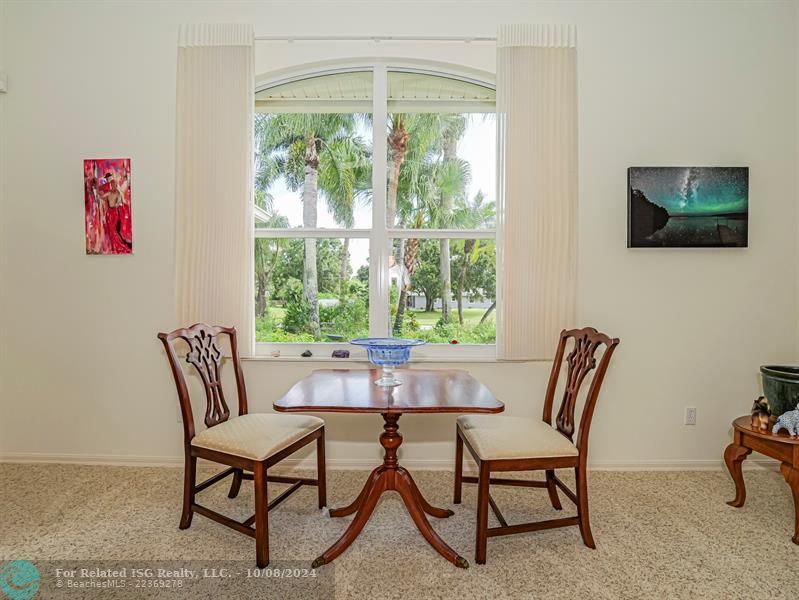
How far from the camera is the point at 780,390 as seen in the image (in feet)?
7.48

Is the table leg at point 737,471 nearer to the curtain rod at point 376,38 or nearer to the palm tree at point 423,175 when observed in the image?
the palm tree at point 423,175

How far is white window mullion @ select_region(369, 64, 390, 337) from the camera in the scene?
9.80 feet

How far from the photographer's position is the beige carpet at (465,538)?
5.98 feet

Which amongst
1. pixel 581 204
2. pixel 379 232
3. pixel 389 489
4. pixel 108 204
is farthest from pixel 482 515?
pixel 108 204

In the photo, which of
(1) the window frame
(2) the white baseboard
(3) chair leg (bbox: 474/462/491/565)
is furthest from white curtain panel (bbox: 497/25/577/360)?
(3) chair leg (bbox: 474/462/491/565)

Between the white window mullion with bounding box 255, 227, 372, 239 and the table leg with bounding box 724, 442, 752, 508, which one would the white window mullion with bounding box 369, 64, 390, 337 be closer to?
the white window mullion with bounding box 255, 227, 372, 239

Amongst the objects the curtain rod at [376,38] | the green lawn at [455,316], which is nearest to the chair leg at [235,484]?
the green lawn at [455,316]

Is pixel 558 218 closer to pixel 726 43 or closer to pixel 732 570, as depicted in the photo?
pixel 726 43

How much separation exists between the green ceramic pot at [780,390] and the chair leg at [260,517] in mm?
2455

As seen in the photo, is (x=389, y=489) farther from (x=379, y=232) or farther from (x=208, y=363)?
(x=379, y=232)

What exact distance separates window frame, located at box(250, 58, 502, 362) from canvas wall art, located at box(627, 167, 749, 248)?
3.05 feet

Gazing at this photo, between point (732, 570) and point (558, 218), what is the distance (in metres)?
1.87

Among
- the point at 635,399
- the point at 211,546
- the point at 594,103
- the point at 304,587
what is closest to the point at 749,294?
the point at 635,399

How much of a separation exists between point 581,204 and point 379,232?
1265mm
